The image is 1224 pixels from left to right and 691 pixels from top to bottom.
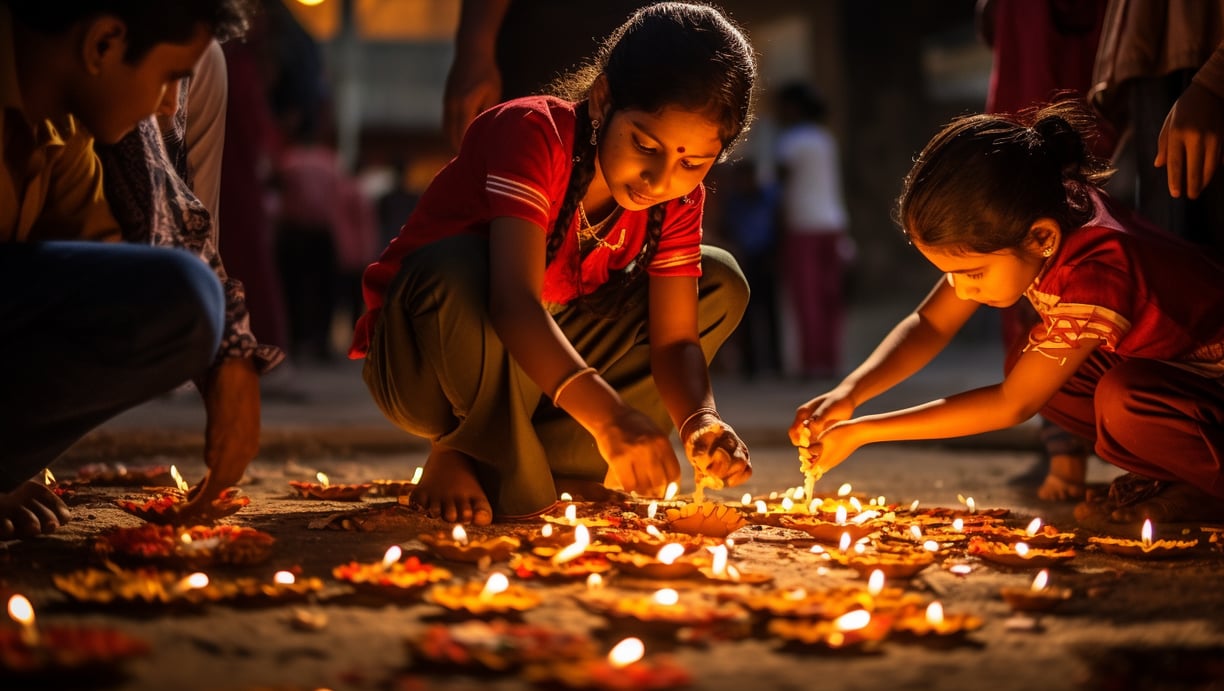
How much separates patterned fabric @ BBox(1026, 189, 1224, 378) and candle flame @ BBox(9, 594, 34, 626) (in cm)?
236

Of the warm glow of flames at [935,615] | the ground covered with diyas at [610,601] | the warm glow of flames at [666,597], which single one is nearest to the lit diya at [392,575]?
the ground covered with diyas at [610,601]

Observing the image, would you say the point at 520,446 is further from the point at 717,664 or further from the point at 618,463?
the point at 717,664

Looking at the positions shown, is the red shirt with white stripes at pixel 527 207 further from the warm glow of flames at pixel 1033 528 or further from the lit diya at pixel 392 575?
the warm glow of flames at pixel 1033 528

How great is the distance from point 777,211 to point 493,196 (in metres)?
7.10

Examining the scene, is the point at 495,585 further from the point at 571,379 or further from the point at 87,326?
the point at 87,326

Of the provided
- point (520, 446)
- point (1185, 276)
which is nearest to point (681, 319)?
point (520, 446)

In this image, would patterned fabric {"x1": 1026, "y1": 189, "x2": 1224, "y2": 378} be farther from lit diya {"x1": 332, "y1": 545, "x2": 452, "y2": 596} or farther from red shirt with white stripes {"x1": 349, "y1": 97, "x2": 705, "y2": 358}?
lit diya {"x1": 332, "y1": 545, "x2": 452, "y2": 596}

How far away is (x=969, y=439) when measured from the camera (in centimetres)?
517

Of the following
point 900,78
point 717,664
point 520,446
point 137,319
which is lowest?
point 717,664

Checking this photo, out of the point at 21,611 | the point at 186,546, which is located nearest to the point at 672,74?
the point at 186,546

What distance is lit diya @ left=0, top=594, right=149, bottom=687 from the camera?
1.59 meters

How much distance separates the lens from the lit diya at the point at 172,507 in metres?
2.72

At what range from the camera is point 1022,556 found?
2.51 metres

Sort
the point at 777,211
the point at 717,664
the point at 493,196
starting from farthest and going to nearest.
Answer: the point at 777,211 < the point at 493,196 < the point at 717,664
